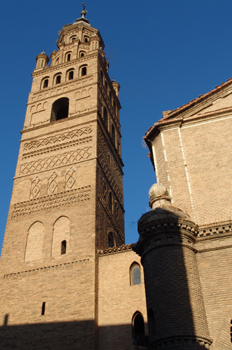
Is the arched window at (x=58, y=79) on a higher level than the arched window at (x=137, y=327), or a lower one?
higher

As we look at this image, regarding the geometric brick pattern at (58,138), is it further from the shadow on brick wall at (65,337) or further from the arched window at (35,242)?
the shadow on brick wall at (65,337)

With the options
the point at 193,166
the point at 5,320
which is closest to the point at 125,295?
the point at 5,320

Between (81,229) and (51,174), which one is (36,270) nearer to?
(81,229)

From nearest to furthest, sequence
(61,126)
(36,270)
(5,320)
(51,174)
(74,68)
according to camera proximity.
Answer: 1. (5,320)
2. (36,270)
3. (51,174)
4. (61,126)
5. (74,68)

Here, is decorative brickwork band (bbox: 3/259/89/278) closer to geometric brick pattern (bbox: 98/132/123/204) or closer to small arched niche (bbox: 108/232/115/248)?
small arched niche (bbox: 108/232/115/248)

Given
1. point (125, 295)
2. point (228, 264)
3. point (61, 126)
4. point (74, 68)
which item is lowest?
point (228, 264)

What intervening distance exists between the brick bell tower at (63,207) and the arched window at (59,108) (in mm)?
74

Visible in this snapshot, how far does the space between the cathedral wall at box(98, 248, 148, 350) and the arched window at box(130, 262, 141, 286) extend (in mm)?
164

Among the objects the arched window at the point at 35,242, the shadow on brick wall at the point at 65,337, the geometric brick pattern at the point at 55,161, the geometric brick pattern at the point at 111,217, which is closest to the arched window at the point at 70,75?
the geometric brick pattern at the point at 55,161

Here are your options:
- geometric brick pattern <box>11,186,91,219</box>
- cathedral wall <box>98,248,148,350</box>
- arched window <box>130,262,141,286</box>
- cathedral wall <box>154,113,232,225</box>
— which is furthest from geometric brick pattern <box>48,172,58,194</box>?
cathedral wall <box>154,113,232,225</box>

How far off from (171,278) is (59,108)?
18.9 metres

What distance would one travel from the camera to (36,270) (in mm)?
16531

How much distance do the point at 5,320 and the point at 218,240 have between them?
986 centimetres

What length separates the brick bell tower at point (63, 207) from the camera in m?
14.9
